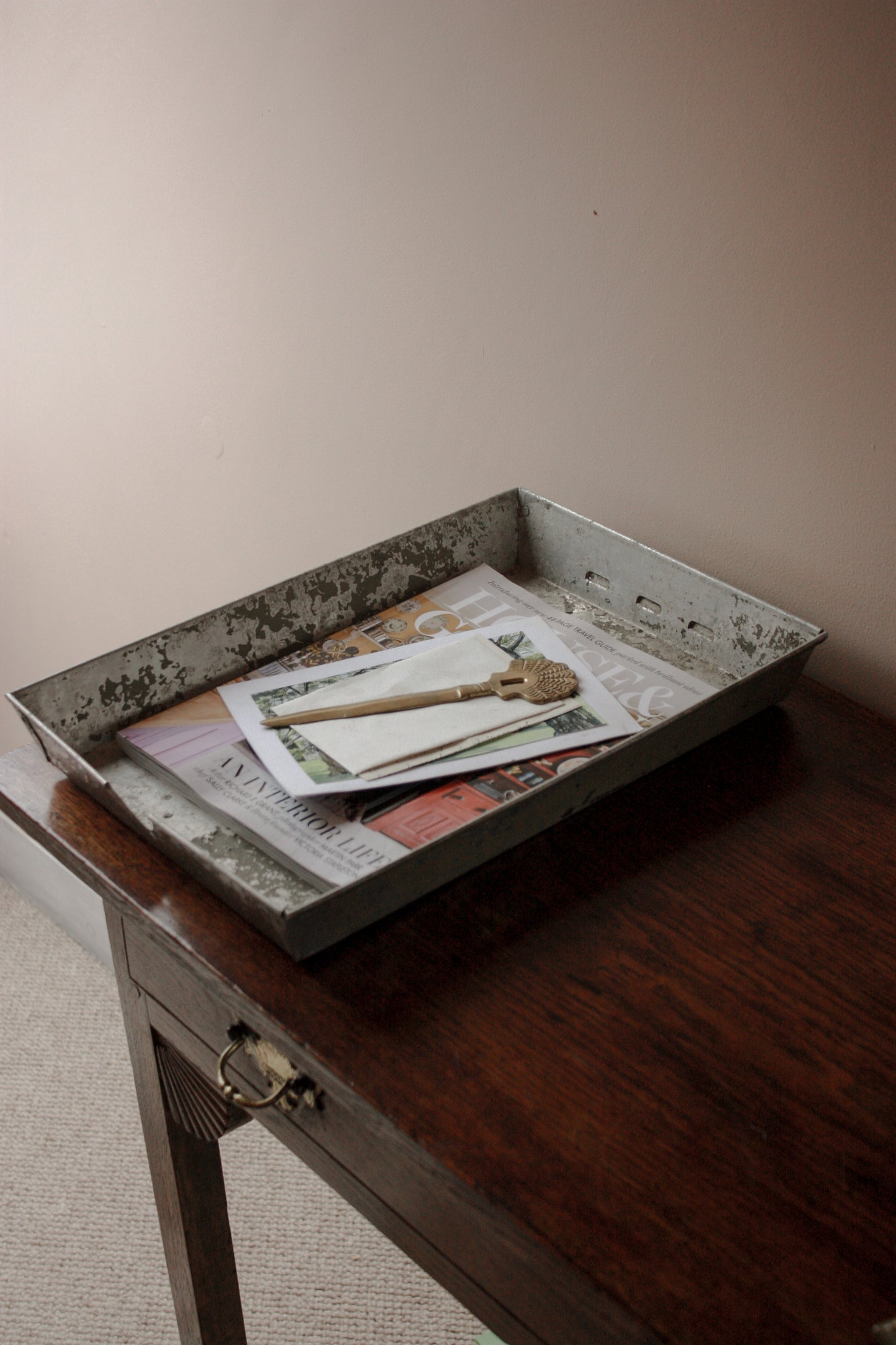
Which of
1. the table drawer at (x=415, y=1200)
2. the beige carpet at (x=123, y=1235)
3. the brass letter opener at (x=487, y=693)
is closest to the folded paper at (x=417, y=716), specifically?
the brass letter opener at (x=487, y=693)

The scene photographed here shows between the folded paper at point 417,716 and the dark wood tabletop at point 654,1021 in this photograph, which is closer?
the dark wood tabletop at point 654,1021

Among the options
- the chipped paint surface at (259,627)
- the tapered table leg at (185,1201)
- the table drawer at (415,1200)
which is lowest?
the tapered table leg at (185,1201)

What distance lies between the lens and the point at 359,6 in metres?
0.86

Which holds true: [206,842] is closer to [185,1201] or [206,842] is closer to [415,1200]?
[415,1200]

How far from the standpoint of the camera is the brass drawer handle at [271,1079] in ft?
1.67

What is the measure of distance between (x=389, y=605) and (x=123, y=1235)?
0.99 meters

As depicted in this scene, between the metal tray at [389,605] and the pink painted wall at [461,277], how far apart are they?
3.5 inches

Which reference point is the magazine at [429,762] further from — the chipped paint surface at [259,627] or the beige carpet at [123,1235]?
the beige carpet at [123,1235]

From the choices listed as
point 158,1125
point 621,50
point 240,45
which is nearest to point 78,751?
point 158,1125

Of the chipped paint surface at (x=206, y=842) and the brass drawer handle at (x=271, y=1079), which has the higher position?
the chipped paint surface at (x=206, y=842)

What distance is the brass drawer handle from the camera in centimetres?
51

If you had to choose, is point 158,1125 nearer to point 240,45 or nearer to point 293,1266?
point 293,1266

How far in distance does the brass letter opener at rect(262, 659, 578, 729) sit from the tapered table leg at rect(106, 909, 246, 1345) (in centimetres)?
16

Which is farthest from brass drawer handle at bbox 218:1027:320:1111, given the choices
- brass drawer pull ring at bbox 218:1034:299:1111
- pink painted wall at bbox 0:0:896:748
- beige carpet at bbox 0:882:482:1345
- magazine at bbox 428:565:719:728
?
beige carpet at bbox 0:882:482:1345
